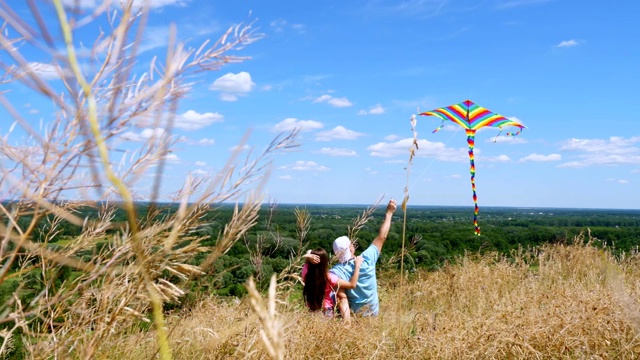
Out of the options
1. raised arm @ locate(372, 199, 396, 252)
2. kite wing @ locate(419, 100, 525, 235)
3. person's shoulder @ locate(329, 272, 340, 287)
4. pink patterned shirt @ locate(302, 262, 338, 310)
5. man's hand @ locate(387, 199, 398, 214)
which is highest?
kite wing @ locate(419, 100, 525, 235)

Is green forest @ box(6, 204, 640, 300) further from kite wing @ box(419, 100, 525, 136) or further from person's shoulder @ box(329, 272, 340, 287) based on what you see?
kite wing @ box(419, 100, 525, 136)

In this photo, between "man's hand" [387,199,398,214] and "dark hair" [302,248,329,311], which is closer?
"dark hair" [302,248,329,311]

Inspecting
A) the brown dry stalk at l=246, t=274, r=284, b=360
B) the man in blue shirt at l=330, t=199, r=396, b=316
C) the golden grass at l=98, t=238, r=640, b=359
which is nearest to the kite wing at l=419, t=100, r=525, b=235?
the man in blue shirt at l=330, t=199, r=396, b=316

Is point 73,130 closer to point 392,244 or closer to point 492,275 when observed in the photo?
point 492,275

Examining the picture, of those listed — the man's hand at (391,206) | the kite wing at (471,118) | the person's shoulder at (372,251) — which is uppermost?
the kite wing at (471,118)

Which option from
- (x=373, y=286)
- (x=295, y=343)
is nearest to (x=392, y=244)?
(x=373, y=286)

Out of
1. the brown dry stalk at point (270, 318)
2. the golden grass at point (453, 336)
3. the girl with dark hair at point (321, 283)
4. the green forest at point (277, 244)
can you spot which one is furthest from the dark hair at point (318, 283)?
the brown dry stalk at point (270, 318)

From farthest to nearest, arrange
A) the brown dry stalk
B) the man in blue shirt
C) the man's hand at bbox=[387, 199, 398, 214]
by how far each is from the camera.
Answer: the man in blue shirt → the man's hand at bbox=[387, 199, 398, 214] → the brown dry stalk

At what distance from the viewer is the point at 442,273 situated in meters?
7.38

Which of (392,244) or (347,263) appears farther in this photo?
(392,244)

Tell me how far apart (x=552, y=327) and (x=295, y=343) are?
1499mm

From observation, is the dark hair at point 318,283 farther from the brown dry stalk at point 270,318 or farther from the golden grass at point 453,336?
the brown dry stalk at point 270,318

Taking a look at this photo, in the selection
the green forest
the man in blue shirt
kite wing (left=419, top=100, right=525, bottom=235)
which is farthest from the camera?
kite wing (left=419, top=100, right=525, bottom=235)

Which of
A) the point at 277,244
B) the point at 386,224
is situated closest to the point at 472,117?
the point at 386,224
